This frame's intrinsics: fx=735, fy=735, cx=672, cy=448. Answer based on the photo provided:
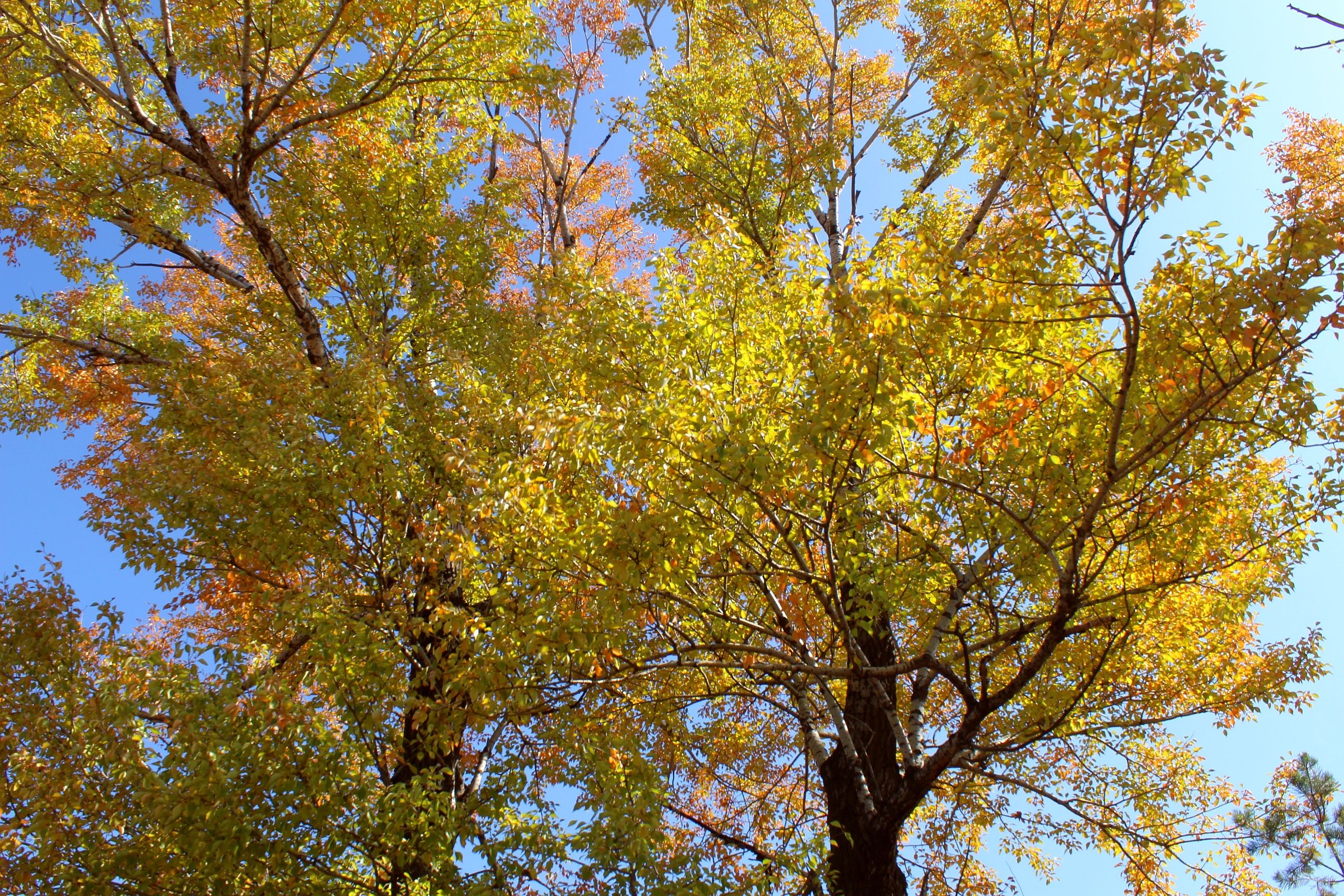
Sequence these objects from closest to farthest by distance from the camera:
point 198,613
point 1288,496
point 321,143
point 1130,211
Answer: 1. point 1130,211
2. point 1288,496
3. point 198,613
4. point 321,143

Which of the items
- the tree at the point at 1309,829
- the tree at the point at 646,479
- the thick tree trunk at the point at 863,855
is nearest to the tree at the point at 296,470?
the tree at the point at 646,479

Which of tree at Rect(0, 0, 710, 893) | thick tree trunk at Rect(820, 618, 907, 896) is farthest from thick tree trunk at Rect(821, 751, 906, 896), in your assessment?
→ tree at Rect(0, 0, 710, 893)

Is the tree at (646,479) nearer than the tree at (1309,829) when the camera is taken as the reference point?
Yes

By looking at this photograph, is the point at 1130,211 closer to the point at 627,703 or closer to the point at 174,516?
the point at 627,703

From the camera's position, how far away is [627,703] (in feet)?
17.7

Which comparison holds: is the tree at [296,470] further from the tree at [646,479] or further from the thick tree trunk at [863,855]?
the thick tree trunk at [863,855]

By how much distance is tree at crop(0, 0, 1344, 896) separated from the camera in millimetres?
3715

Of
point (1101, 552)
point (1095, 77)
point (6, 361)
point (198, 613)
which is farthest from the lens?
point (6, 361)

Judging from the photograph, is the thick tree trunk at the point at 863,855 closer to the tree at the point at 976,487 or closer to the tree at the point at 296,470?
the tree at the point at 976,487

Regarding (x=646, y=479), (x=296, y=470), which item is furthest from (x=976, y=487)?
(x=296, y=470)

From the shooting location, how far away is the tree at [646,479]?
371 centimetres

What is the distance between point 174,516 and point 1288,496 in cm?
778

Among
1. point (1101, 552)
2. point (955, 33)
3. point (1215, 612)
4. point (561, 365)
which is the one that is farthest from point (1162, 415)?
point (955, 33)

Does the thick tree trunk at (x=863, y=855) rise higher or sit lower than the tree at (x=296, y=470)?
lower
